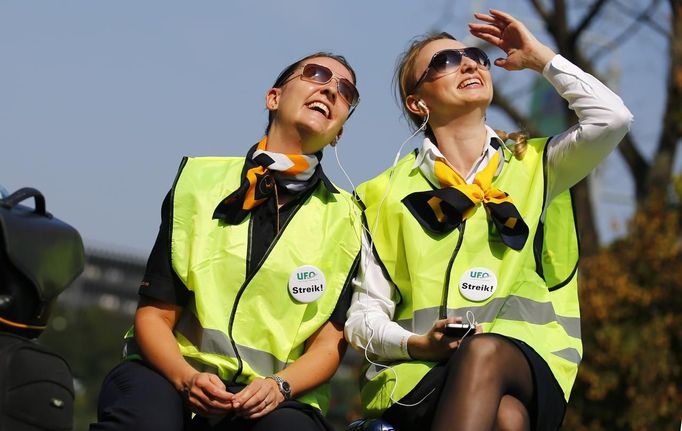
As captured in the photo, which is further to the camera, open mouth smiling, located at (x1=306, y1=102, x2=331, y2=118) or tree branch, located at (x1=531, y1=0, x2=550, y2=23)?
tree branch, located at (x1=531, y1=0, x2=550, y2=23)

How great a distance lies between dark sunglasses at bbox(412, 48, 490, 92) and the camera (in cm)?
480

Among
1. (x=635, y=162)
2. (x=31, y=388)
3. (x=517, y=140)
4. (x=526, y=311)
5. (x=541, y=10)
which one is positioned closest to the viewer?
(x=31, y=388)

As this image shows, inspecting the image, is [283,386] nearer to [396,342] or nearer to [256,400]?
[256,400]

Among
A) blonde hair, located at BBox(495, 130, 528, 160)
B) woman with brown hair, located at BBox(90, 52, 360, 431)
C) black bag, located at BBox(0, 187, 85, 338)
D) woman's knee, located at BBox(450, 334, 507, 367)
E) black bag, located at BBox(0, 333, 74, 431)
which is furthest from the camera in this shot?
blonde hair, located at BBox(495, 130, 528, 160)

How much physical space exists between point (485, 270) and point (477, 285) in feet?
0.24

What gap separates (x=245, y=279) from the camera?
4402mm

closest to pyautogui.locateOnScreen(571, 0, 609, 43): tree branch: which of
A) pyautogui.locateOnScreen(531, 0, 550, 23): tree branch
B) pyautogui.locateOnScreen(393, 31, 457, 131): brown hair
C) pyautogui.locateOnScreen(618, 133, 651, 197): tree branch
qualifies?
pyautogui.locateOnScreen(531, 0, 550, 23): tree branch

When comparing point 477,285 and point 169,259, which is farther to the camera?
point 169,259

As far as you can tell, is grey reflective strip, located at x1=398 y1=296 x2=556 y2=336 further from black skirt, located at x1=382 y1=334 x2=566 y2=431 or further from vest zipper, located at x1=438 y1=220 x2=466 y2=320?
black skirt, located at x1=382 y1=334 x2=566 y2=431

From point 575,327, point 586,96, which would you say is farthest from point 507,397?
point 586,96

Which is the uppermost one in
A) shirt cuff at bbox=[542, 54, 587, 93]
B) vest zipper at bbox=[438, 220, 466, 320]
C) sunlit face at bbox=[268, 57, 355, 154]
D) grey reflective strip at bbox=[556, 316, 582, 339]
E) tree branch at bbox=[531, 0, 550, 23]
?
shirt cuff at bbox=[542, 54, 587, 93]

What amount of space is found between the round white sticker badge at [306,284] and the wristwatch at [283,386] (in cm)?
35

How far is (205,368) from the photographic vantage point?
433 cm

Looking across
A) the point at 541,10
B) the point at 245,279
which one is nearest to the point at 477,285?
the point at 245,279
